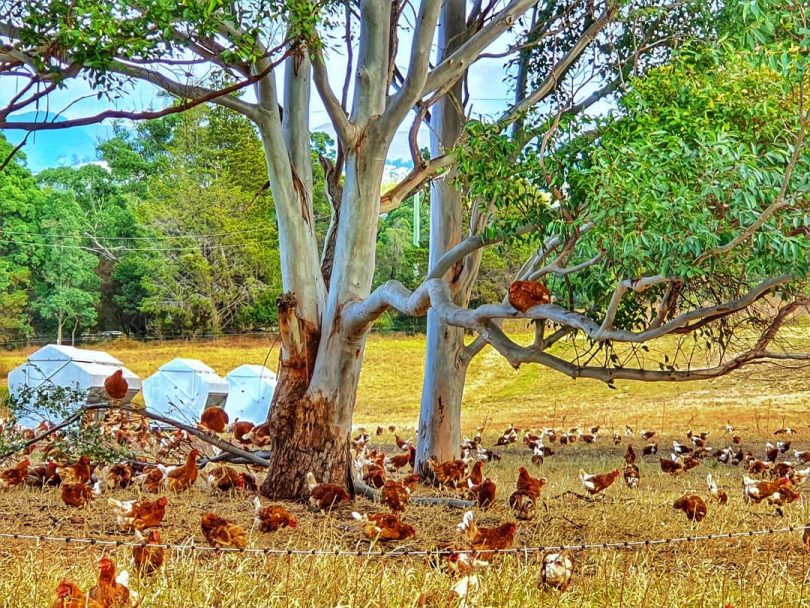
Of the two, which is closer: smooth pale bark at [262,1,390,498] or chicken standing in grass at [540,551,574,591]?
chicken standing in grass at [540,551,574,591]

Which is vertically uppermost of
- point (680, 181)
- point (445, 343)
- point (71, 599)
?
point (680, 181)

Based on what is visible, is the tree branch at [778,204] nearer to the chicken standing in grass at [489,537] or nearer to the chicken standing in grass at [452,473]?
the chicken standing in grass at [489,537]

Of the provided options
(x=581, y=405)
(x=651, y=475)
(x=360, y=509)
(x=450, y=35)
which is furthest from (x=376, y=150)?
(x=581, y=405)

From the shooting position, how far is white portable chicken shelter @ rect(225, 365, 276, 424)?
17.2m

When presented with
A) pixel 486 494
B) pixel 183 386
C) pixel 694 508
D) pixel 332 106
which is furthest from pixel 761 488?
pixel 183 386

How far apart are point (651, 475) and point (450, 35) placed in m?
5.02

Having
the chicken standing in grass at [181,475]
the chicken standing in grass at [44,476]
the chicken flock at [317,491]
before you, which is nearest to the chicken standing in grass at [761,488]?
the chicken flock at [317,491]

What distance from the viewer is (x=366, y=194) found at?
6914mm

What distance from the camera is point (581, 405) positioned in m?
20.7

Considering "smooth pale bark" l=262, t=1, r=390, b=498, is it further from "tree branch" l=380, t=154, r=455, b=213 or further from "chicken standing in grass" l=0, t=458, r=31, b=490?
"chicken standing in grass" l=0, t=458, r=31, b=490

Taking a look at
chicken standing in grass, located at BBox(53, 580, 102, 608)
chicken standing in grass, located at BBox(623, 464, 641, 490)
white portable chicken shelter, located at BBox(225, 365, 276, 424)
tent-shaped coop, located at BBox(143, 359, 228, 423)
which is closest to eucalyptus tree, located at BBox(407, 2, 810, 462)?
chicken standing in grass, located at BBox(623, 464, 641, 490)

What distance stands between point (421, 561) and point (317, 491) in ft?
5.05

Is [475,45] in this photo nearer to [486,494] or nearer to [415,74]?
[415,74]

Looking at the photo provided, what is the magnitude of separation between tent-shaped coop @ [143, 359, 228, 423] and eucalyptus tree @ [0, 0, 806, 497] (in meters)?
10.3
